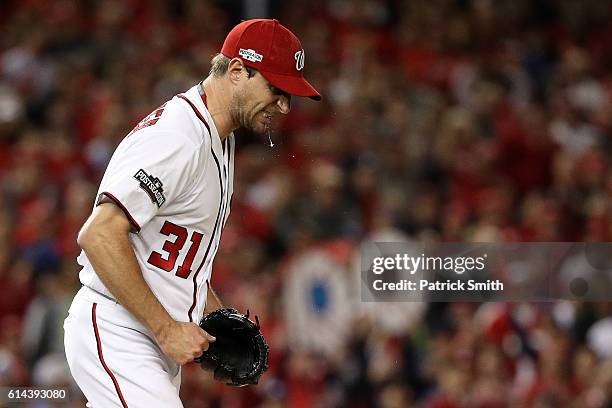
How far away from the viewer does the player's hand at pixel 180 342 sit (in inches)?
101

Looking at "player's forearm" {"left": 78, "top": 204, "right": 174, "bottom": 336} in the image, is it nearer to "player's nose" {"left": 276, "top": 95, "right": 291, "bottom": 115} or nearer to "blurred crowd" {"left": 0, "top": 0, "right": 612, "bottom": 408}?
"player's nose" {"left": 276, "top": 95, "right": 291, "bottom": 115}

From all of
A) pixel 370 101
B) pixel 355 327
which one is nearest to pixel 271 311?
pixel 355 327

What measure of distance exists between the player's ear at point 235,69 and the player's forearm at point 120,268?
21.1 inches

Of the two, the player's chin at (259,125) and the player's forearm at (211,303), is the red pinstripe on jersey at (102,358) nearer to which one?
the player's forearm at (211,303)

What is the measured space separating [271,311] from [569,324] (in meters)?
1.48

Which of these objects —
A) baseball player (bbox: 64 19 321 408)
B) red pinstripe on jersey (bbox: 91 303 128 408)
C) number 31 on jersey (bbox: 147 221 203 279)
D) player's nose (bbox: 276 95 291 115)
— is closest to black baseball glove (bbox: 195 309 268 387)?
baseball player (bbox: 64 19 321 408)

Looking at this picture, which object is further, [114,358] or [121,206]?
[114,358]

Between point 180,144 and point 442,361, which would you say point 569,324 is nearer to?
point 442,361

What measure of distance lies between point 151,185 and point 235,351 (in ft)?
1.97

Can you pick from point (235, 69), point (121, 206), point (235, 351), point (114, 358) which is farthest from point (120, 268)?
point (235, 69)

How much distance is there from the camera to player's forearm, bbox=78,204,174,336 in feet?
8.14

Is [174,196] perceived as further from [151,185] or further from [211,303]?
[211,303]

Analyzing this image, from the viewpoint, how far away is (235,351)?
2.90 m

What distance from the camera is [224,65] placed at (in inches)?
112
